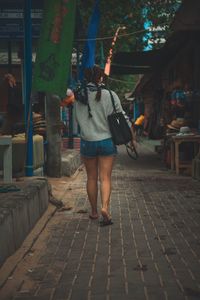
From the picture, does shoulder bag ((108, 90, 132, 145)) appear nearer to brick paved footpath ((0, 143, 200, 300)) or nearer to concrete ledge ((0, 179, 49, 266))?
brick paved footpath ((0, 143, 200, 300))

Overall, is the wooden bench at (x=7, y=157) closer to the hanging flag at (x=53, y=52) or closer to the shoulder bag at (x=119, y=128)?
the hanging flag at (x=53, y=52)

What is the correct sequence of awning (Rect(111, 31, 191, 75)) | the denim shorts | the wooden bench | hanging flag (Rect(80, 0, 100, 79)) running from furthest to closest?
awning (Rect(111, 31, 191, 75)) → hanging flag (Rect(80, 0, 100, 79)) → the wooden bench → the denim shorts

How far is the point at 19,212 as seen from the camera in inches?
209

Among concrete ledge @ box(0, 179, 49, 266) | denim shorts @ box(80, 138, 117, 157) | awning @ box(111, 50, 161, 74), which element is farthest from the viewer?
awning @ box(111, 50, 161, 74)

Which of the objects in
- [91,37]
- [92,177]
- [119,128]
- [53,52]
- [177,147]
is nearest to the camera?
[119,128]

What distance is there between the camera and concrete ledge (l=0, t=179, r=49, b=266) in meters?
4.69

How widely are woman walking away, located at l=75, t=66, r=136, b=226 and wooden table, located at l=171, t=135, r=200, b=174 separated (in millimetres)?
5415

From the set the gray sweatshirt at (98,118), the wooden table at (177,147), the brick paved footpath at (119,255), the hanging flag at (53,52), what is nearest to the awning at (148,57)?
the wooden table at (177,147)

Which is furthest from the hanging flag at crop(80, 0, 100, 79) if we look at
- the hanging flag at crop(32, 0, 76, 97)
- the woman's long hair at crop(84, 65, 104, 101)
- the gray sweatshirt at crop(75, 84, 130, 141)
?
the gray sweatshirt at crop(75, 84, 130, 141)

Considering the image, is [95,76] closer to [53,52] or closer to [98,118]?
[98,118]

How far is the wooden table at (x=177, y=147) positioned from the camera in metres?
11.5

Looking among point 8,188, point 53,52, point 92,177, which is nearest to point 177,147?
point 92,177

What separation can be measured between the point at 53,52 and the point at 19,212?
236 cm

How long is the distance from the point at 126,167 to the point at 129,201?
6.26m
